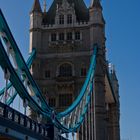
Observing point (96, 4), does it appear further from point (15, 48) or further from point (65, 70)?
point (15, 48)

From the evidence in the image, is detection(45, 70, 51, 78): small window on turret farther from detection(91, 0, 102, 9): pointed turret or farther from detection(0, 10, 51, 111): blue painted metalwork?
detection(0, 10, 51, 111): blue painted metalwork

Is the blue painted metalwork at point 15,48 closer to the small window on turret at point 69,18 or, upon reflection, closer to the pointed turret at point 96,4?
the small window on turret at point 69,18

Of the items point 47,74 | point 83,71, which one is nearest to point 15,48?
point 83,71

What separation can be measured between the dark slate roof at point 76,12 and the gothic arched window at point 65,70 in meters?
8.20

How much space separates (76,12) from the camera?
64.4 metres

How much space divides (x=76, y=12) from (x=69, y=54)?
26.4ft

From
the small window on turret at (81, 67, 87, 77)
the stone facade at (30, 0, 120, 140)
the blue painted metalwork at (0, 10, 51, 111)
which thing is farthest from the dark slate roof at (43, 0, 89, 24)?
the blue painted metalwork at (0, 10, 51, 111)

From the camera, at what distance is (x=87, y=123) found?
175 feet

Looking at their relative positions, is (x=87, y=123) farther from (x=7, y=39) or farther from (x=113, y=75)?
(x=113, y=75)

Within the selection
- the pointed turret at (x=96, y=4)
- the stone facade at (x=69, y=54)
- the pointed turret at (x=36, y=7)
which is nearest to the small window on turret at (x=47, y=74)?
the stone facade at (x=69, y=54)

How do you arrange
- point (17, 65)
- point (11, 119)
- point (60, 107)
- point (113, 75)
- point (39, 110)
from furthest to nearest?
1. point (113, 75)
2. point (60, 107)
3. point (39, 110)
4. point (17, 65)
5. point (11, 119)

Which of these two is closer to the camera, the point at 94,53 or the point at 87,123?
the point at 87,123

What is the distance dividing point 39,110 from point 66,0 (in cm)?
3829

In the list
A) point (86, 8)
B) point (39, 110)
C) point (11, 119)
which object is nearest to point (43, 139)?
point (39, 110)
